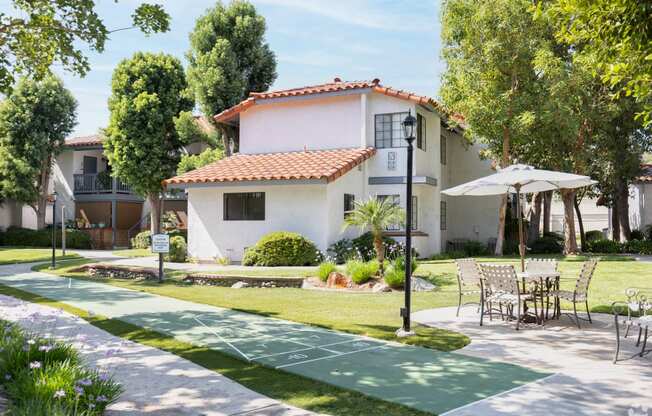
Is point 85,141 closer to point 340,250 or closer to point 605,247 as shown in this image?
point 340,250

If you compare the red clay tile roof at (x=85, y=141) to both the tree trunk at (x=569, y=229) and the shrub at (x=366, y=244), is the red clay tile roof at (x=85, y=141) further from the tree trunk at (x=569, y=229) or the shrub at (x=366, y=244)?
the tree trunk at (x=569, y=229)

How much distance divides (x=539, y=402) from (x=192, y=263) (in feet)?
58.3

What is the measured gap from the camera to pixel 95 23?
1005 centimetres

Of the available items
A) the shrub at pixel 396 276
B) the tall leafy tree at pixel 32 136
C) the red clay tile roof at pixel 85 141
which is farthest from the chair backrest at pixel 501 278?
the tall leafy tree at pixel 32 136

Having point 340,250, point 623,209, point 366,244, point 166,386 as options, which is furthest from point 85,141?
point 166,386

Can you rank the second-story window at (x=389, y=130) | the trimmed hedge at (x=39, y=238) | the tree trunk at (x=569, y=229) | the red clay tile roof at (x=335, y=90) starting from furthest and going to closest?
1. the trimmed hedge at (x=39, y=238)
2. the tree trunk at (x=569, y=229)
3. the second-story window at (x=389, y=130)
4. the red clay tile roof at (x=335, y=90)

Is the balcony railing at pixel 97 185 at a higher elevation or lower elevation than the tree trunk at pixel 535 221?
higher

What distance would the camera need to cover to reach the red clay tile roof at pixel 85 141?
34219 mm

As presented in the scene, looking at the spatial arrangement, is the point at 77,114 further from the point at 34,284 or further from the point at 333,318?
the point at 333,318

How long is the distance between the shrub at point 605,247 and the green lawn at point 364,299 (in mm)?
7544

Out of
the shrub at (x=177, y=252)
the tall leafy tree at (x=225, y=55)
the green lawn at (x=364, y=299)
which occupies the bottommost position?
the green lawn at (x=364, y=299)

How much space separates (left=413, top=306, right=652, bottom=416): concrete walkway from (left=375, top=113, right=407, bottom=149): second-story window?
12610 mm

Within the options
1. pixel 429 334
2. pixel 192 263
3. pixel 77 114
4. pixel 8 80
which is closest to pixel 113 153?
pixel 77 114

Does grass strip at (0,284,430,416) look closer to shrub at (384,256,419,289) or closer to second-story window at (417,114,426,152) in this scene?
shrub at (384,256,419,289)
